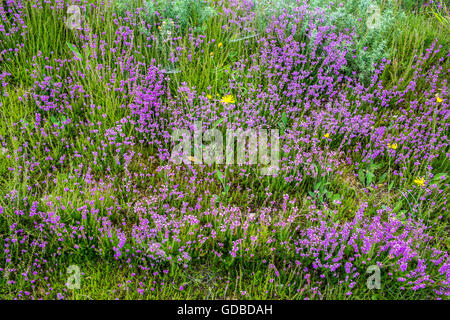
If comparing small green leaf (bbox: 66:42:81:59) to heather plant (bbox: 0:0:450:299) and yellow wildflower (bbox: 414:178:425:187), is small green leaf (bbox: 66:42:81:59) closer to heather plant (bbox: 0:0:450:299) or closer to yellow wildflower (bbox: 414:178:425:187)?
heather plant (bbox: 0:0:450:299)

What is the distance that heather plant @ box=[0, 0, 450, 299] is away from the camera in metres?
2.72

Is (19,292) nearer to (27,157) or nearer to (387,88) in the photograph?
(27,157)

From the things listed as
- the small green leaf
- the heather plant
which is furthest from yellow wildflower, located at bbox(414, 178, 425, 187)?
the small green leaf

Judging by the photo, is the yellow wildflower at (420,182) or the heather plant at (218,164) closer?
the heather plant at (218,164)

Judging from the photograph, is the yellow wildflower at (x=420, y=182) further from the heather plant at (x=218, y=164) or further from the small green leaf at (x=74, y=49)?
the small green leaf at (x=74, y=49)

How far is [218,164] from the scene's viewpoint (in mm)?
3283

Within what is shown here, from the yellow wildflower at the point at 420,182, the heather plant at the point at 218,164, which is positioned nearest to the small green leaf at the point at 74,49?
the heather plant at the point at 218,164

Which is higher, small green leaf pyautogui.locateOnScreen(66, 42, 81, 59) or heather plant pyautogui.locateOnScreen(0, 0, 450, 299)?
small green leaf pyautogui.locateOnScreen(66, 42, 81, 59)

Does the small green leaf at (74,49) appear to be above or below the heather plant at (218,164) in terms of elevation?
above

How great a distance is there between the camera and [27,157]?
127 inches

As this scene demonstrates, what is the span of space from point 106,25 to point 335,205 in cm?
283

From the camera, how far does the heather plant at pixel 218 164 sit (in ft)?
8.92

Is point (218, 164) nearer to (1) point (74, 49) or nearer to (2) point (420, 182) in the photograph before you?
(2) point (420, 182)

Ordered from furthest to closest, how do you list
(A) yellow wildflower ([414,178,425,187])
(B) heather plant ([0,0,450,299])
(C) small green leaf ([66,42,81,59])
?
(C) small green leaf ([66,42,81,59]) < (A) yellow wildflower ([414,178,425,187]) < (B) heather plant ([0,0,450,299])
